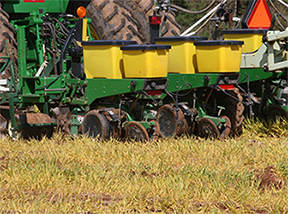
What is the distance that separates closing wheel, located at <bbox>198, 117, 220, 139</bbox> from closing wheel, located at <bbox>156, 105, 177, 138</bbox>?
342 mm

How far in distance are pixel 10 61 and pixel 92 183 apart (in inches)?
108

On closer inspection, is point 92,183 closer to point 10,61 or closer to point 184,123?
point 184,123

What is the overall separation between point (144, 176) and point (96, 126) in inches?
62.7

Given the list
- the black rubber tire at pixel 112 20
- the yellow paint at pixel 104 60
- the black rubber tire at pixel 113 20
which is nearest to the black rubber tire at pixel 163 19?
the black rubber tire at pixel 113 20

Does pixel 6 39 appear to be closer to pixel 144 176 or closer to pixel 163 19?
pixel 163 19

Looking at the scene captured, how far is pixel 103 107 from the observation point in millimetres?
6406

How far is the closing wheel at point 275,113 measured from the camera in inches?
270

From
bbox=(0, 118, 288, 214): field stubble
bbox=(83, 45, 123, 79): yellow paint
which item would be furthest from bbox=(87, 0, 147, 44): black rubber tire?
bbox=(0, 118, 288, 214): field stubble

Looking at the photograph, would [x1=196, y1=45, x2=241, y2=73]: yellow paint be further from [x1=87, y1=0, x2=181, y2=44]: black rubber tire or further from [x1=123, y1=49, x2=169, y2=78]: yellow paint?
[x1=87, y1=0, x2=181, y2=44]: black rubber tire

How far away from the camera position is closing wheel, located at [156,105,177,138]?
621 cm

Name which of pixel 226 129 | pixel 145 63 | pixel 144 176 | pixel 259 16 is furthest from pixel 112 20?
pixel 144 176

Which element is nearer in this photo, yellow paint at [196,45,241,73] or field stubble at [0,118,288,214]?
field stubble at [0,118,288,214]

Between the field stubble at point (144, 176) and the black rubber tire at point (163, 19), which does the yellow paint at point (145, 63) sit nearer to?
the field stubble at point (144, 176)

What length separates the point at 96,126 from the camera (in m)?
6.19
